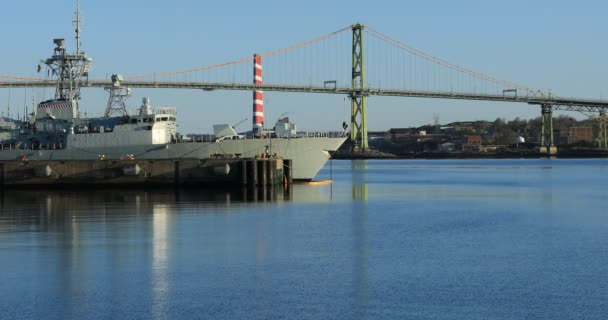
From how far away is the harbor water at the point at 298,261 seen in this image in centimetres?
1748

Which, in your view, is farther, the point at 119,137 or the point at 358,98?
the point at 358,98

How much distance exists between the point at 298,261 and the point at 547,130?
499 ft

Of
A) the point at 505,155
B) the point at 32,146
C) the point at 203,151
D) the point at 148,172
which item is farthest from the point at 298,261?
the point at 505,155

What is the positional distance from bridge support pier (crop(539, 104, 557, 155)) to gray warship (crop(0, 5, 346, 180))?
4181 inches

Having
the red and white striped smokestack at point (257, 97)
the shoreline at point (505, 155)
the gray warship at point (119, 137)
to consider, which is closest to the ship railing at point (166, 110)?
the gray warship at point (119, 137)

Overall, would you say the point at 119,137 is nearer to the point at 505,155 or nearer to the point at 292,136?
the point at 292,136

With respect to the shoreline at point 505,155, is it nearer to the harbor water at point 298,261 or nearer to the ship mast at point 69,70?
the ship mast at point 69,70

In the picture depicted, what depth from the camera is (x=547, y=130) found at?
167125 mm

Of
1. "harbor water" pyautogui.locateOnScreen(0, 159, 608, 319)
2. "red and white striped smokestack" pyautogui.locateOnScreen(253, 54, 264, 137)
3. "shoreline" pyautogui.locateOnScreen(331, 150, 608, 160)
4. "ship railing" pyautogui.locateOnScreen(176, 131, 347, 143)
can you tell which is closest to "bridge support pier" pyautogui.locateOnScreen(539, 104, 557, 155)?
"shoreline" pyautogui.locateOnScreen(331, 150, 608, 160)

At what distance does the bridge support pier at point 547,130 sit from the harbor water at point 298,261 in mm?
120092

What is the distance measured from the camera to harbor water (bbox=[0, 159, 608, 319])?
17.5 m

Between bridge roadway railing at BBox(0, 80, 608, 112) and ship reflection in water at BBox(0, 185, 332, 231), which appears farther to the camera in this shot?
bridge roadway railing at BBox(0, 80, 608, 112)

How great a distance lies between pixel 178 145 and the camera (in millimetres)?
54969

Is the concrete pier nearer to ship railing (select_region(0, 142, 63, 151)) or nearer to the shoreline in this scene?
ship railing (select_region(0, 142, 63, 151))
